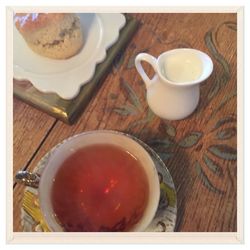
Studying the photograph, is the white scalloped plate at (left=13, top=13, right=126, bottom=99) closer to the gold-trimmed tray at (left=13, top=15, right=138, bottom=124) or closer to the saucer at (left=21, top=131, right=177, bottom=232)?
the gold-trimmed tray at (left=13, top=15, right=138, bottom=124)

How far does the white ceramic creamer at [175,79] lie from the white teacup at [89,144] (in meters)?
0.10

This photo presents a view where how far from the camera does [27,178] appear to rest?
0.46m

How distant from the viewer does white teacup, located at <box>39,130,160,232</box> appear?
0.43m

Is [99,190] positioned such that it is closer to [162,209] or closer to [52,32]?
[162,209]

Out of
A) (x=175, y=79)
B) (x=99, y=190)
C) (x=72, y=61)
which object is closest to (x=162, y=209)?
(x=99, y=190)

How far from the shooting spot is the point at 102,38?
2.08 feet

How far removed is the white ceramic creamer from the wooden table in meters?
0.02

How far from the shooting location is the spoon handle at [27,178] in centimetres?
45

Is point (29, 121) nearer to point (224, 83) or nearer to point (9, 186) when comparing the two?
point (9, 186)

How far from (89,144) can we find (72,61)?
20cm

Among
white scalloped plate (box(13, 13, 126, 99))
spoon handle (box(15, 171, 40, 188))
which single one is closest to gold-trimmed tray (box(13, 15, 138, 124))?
white scalloped plate (box(13, 13, 126, 99))

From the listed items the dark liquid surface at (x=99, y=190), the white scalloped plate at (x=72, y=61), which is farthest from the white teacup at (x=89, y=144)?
the white scalloped plate at (x=72, y=61)

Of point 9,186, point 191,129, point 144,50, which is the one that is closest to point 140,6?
point 144,50

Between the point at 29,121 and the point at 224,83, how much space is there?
0.33 metres
